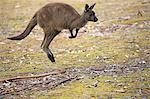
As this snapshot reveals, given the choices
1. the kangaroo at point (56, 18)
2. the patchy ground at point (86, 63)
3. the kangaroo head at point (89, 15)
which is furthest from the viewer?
the kangaroo head at point (89, 15)

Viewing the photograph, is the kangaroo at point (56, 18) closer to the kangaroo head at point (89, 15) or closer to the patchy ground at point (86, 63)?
the kangaroo head at point (89, 15)

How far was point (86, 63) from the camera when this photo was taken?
14.8 m

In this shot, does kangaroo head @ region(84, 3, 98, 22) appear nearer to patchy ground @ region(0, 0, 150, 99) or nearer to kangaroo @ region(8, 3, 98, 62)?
kangaroo @ region(8, 3, 98, 62)

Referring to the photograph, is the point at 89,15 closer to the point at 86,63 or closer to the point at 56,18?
the point at 56,18

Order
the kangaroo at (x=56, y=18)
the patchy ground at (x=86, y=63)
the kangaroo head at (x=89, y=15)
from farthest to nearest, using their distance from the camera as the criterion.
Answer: the kangaroo head at (x=89, y=15)
the kangaroo at (x=56, y=18)
the patchy ground at (x=86, y=63)

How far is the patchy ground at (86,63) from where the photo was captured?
38.1 ft

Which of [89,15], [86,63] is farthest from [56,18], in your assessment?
[86,63]

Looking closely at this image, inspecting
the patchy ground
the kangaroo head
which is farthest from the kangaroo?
the patchy ground

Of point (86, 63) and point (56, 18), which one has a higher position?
point (56, 18)

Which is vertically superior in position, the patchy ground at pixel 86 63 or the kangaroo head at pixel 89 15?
the kangaroo head at pixel 89 15

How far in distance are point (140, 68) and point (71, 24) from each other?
2.44m

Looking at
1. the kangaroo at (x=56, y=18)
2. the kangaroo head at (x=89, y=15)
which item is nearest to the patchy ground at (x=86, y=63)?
the kangaroo at (x=56, y=18)

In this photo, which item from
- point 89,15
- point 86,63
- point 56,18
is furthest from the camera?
point 86,63

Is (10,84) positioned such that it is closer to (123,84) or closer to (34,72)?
(34,72)
